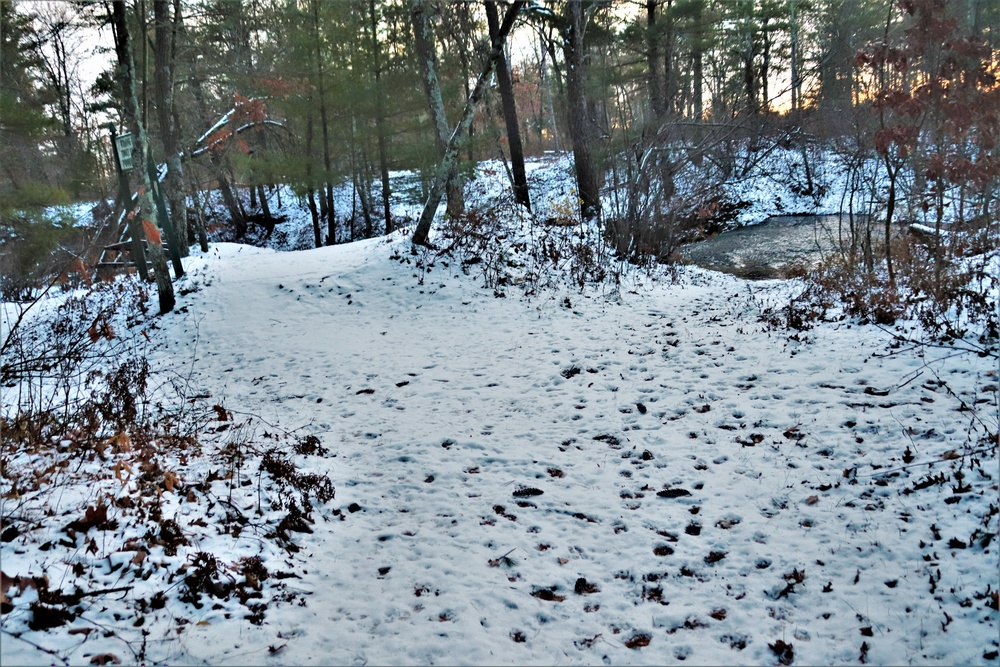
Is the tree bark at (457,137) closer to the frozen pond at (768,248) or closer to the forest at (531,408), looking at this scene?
the forest at (531,408)

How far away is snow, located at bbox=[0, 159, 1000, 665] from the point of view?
3137 millimetres

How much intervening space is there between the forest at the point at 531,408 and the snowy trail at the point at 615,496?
2cm

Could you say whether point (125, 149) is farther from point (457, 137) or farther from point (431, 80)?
point (431, 80)

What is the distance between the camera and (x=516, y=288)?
10117 mm

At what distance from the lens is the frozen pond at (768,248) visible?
1262 centimetres

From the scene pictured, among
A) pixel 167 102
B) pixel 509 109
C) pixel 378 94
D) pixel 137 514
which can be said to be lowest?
pixel 137 514

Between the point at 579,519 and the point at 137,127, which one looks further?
the point at 137,127

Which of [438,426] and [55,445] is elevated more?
[55,445]

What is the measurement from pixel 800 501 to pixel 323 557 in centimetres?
327

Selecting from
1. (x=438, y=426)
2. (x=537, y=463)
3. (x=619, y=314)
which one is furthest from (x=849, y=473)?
(x=619, y=314)

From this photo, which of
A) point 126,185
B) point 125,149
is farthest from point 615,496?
point 126,185

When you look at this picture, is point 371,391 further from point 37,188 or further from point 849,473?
point 37,188

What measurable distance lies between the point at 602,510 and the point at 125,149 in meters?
9.10

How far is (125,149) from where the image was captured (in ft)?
30.7
